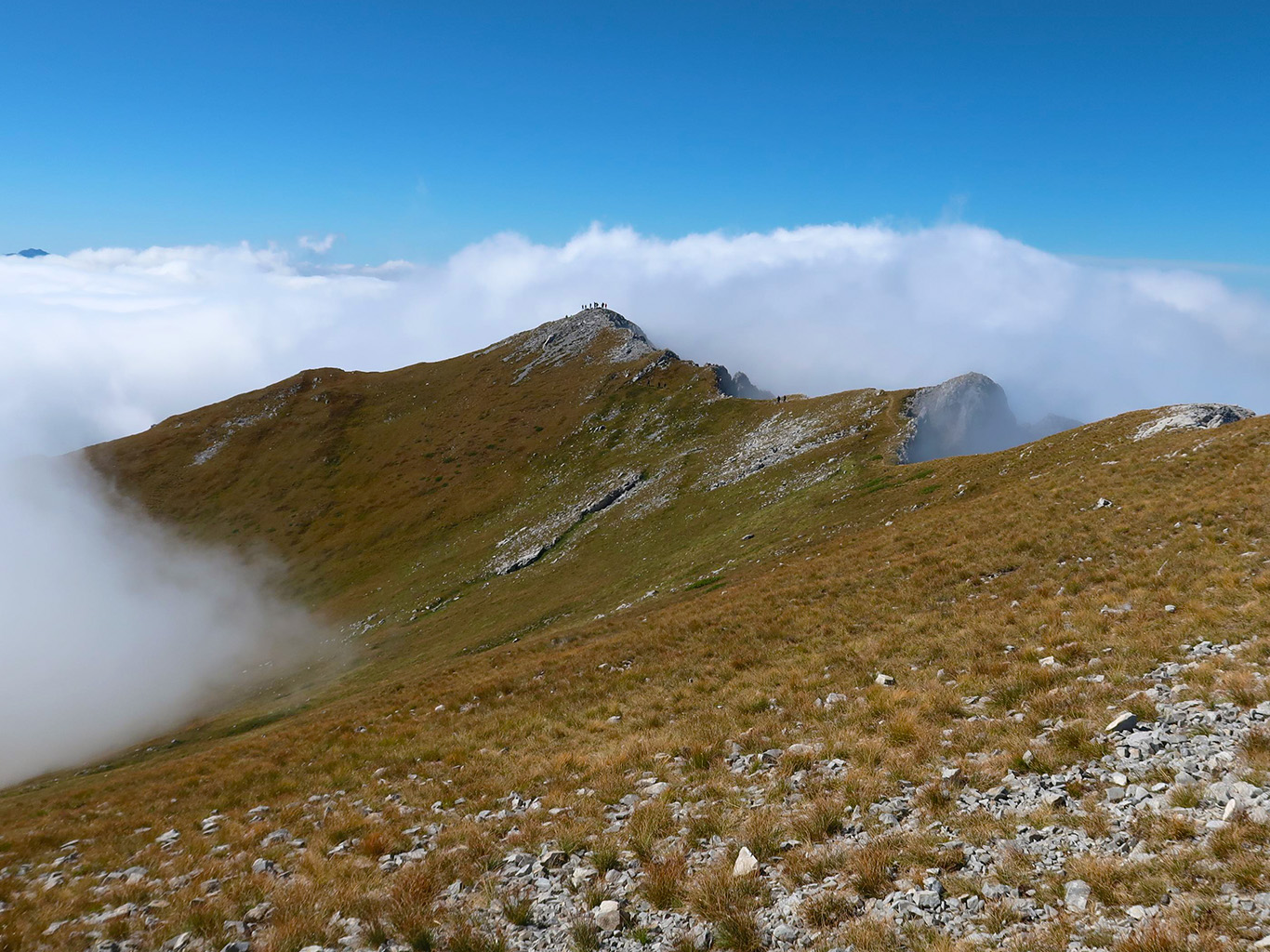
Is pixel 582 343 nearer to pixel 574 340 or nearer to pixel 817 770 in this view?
pixel 574 340

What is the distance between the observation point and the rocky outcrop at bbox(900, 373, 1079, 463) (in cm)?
6988

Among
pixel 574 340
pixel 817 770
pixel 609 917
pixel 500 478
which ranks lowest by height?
pixel 817 770

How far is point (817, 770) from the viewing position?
1212 cm

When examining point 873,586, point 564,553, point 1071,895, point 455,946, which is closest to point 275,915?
point 455,946

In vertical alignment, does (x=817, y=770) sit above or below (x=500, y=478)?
below

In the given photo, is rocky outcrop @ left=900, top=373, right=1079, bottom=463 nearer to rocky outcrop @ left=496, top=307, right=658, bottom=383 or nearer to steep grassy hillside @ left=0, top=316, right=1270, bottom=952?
steep grassy hillside @ left=0, top=316, right=1270, bottom=952

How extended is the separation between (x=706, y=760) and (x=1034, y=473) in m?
35.1

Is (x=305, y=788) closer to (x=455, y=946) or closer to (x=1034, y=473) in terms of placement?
(x=455, y=946)

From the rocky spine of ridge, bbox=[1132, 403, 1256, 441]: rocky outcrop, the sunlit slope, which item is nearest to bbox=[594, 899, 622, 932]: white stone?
the sunlit slope

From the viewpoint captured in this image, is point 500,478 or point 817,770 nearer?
point 817,770

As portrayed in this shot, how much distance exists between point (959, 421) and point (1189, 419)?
190ft

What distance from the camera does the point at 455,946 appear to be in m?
8.72

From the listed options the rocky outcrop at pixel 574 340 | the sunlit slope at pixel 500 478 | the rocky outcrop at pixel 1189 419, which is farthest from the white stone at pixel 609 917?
the rocky outcrop at pixel 574 340

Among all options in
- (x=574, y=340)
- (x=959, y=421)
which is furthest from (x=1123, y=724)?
(x=574, y=340)
